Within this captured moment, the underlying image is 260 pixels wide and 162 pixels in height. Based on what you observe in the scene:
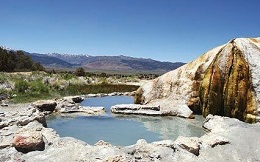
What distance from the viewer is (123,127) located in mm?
12906

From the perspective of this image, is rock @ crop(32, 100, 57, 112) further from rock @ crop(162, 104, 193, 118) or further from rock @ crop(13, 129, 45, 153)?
rock @ crop(13, 129, 45, 153)

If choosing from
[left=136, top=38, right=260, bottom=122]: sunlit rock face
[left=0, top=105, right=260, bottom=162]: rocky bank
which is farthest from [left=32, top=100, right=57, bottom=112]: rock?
[left=0, top=105, right=260, bottom=162]: rocky bank

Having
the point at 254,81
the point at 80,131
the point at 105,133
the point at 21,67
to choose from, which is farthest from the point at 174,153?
the point at 21,67

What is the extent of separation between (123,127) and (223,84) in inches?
227

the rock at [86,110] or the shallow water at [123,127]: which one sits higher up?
the rock at [86,110]

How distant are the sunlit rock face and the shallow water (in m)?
1.34

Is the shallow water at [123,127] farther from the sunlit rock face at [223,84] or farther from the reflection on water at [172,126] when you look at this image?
the sunlit rock face at [223,84]

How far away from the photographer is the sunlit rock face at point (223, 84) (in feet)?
47.4

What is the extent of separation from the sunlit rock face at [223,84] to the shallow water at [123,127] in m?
1.34

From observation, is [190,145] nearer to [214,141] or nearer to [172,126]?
[214,141]

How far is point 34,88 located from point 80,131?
1467 centimetres

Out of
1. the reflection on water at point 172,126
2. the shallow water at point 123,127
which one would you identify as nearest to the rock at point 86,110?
the shallow water at point 123,127

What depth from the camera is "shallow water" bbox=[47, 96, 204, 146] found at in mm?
11141

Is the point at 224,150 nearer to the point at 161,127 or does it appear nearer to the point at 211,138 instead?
the point at 211,138
